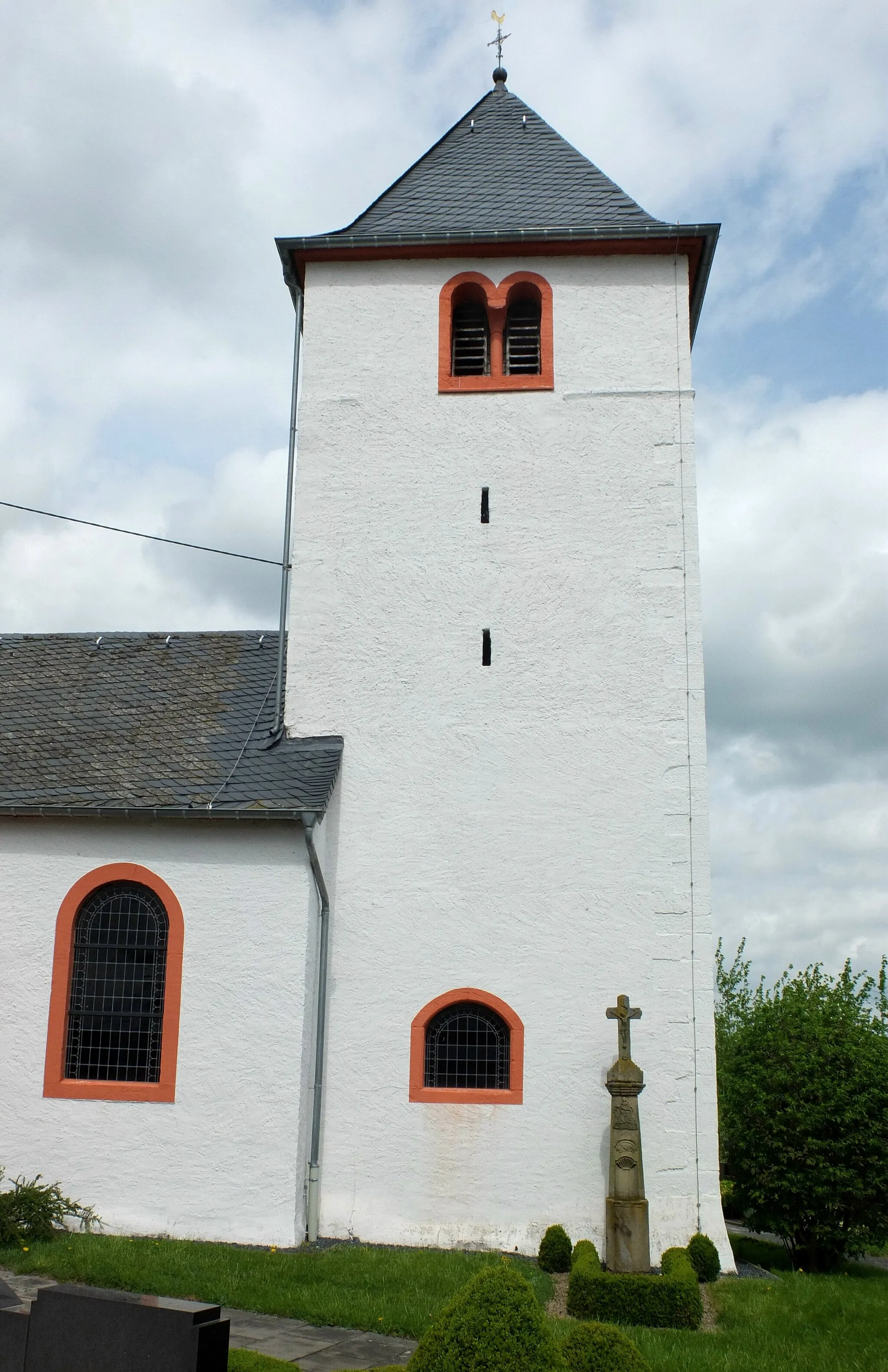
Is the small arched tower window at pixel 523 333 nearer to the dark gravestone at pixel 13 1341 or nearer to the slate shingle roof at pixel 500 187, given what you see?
the slate shingle roof at pixel 500 187

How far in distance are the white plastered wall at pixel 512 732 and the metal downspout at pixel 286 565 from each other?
0.20 m

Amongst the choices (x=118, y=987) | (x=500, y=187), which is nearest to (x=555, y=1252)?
(x=118, y=987)

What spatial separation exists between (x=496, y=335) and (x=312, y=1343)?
1133 cm

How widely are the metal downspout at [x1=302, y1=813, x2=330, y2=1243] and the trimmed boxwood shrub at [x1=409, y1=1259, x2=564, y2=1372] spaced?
6.95m

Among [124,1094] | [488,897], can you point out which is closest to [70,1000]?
[124,1094]

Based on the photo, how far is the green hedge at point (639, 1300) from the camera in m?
9.54

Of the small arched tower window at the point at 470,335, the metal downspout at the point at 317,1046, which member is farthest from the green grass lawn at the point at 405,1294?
the small arched tower window at the point at 470,335

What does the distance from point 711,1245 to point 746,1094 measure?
3697 mm

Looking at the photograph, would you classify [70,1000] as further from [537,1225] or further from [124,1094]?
[537,1225]

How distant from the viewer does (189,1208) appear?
37.3 ft

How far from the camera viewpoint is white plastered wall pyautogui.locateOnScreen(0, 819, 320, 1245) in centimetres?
1141

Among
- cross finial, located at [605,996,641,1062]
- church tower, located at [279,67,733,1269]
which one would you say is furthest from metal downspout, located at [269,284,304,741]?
cross finial, located at [605,996,641,1062]

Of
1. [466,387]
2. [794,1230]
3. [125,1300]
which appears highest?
[466,387]

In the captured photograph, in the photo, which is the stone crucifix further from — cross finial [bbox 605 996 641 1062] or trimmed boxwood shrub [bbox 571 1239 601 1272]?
trimmed boxwood shrub [bbox 571 1239 601 1272]
